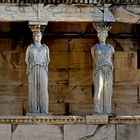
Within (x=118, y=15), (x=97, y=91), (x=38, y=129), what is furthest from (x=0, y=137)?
(x=118, y=15)

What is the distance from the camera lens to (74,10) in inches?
776

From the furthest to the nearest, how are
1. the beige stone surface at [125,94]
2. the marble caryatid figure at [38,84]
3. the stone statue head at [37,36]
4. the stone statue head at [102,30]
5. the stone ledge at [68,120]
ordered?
the beige stone surface at [125,94], the stone statue head at [102,30], the stone statue head at [37,36], the marble caryatid figure at [38,84], the stone ledge at [68,120]

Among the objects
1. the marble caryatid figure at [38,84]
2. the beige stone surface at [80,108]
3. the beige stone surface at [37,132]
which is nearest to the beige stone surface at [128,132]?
the beige stone surface at [37,132]

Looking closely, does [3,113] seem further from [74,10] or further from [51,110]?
[74,10]

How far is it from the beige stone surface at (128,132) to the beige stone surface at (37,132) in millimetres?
1189

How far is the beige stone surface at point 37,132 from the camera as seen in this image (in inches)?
762

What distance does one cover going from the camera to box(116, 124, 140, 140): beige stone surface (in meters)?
19.4

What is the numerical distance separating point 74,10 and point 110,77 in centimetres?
157

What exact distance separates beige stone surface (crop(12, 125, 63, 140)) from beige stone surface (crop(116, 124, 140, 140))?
3.90ft

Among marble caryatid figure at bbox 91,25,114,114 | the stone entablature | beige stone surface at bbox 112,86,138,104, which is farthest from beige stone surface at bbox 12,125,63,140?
beige stone surface at bbox 112,86,138,104

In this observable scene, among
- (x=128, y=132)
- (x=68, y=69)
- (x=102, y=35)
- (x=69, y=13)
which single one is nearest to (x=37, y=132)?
(x=128, y=132)

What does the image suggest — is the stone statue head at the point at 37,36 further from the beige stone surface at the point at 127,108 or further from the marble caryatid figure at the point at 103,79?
the beige stone surface at the point at 127,108

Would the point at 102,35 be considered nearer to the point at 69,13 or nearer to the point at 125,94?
the point at 69,13

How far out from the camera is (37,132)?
19375mm
